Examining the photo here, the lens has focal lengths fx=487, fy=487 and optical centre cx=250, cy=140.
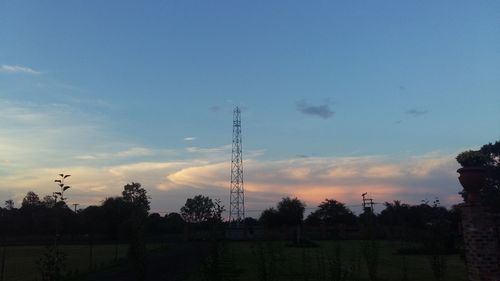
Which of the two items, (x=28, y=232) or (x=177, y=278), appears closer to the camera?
(x=177, y=278)

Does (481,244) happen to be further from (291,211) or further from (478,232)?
(291,211)

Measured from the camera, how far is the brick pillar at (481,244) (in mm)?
8258

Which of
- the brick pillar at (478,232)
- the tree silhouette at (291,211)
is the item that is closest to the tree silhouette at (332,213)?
the tree silhouette at (291,211)

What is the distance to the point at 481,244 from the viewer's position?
8352 mm

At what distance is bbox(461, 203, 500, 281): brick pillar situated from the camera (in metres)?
8.26

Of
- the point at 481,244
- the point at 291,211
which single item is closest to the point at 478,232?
the point at 481,244

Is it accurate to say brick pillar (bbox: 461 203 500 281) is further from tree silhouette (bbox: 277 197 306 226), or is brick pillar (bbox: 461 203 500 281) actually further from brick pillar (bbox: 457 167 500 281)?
tree silhouette (bbox: 277 197 306 226)

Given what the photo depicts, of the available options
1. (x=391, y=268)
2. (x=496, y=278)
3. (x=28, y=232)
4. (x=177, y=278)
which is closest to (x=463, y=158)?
(x=496, y=278)

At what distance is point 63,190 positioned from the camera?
7621 mm

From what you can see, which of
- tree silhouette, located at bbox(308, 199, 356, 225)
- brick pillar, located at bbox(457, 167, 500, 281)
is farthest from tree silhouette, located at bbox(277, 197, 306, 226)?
brick pillar, located at bbox(457, 167, 500, 281)

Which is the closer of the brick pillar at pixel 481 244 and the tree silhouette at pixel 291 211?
the brick pillar at pixel 481 244

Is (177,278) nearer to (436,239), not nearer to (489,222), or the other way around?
(436,239)

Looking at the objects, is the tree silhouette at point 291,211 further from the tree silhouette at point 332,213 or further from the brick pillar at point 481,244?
the brick pillar at point 481,244

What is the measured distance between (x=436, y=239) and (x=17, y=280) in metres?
20.1
